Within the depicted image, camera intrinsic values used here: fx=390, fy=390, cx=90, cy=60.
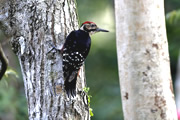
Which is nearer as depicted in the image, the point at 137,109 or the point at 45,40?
the point at 137,109

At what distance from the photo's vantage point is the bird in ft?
14.5

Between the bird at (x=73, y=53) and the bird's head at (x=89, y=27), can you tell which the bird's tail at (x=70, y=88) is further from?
the bird's head at (x=89, y=27)

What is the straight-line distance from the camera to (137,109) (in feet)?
11.3

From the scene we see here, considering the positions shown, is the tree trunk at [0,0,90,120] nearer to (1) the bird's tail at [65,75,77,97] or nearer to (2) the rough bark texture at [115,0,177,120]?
(1) the bird's tail at [65,75,77,97]

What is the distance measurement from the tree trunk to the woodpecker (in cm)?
7

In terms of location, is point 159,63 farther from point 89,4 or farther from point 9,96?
point 89,4

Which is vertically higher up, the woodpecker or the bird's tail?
the woodpecker

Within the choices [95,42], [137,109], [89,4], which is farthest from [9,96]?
[89,4]

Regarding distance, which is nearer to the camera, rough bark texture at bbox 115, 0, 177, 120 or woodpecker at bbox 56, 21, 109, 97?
rough bark texture at bbox 115, 0, 177, 120

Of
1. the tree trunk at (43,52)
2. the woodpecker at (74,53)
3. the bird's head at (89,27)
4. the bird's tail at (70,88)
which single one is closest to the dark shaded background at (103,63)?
the bird's head at (89,27)

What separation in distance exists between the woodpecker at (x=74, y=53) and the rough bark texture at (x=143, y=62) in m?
1.02

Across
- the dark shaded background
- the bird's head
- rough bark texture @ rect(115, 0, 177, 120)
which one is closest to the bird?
the bird's head

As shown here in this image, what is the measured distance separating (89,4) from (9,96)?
8.03 m

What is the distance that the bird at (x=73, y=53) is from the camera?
441 cm
